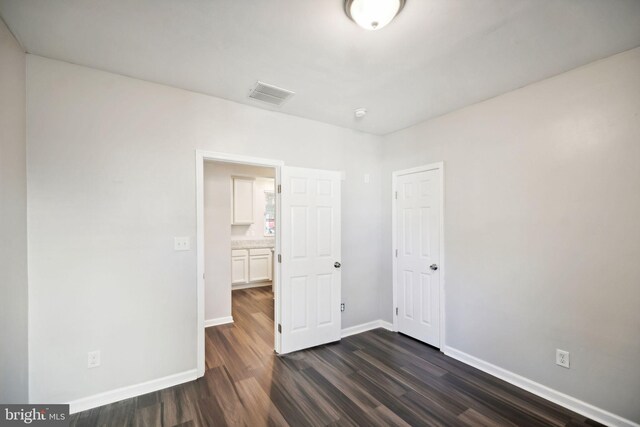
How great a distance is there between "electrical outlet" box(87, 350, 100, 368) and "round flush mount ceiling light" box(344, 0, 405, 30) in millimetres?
3081

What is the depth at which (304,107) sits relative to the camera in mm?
2967

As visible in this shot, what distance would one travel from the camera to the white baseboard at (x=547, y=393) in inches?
77.1

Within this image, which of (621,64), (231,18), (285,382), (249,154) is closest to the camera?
Answer: (231,18)

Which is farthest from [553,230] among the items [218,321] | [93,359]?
[218,321]

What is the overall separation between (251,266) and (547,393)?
508 cm

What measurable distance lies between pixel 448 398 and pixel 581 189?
79.7 inches

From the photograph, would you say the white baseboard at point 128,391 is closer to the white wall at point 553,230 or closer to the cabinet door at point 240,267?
the white wall at point 553,230

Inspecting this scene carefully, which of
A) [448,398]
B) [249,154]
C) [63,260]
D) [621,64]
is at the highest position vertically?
[621,64]

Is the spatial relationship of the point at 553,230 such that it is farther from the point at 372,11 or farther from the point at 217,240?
the point at 217,240

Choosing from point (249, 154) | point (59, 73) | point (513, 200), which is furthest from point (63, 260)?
point (513, 200)

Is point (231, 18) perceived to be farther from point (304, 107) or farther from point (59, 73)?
point (59, 73)

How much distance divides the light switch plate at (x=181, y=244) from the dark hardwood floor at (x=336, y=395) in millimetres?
1241

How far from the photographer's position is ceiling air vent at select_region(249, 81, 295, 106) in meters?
Answer: 2.49

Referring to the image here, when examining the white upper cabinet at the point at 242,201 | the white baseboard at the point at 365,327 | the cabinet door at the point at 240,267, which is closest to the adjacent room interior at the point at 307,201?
the white baseboard at the point at 365,327
